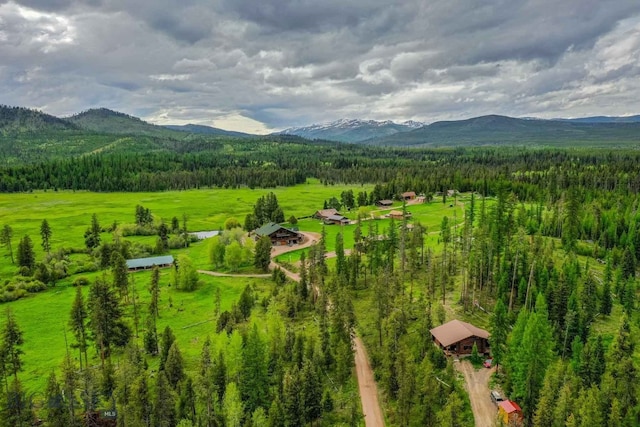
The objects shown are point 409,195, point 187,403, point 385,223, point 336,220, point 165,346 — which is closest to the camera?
point 187,403

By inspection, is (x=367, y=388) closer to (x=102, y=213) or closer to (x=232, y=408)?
(x=232, y=408)

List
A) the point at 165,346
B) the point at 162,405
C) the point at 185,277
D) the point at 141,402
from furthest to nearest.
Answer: the point at 185,277
the point at 165,346
the point at 141,402
the point at 162,405

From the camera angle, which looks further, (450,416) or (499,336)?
(499,336)

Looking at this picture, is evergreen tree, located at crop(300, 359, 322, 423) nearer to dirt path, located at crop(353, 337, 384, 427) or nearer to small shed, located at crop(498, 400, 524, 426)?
dirt path, located at crop(353, 337, 384, 427)

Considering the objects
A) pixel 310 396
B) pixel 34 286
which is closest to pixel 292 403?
pixel 310 396

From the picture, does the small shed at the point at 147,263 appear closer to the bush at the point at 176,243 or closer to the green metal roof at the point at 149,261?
the green metal roof at the point at 149,261

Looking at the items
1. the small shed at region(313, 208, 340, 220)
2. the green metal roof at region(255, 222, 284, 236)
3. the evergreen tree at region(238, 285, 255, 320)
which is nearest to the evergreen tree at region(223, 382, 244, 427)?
the evergreen tree at region(238, 285, 255, 320)

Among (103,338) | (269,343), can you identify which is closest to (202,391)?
(269,343)

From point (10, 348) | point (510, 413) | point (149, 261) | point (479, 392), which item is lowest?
point (479, 392)

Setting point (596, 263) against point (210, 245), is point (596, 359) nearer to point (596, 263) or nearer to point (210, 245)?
point (596, 263)
